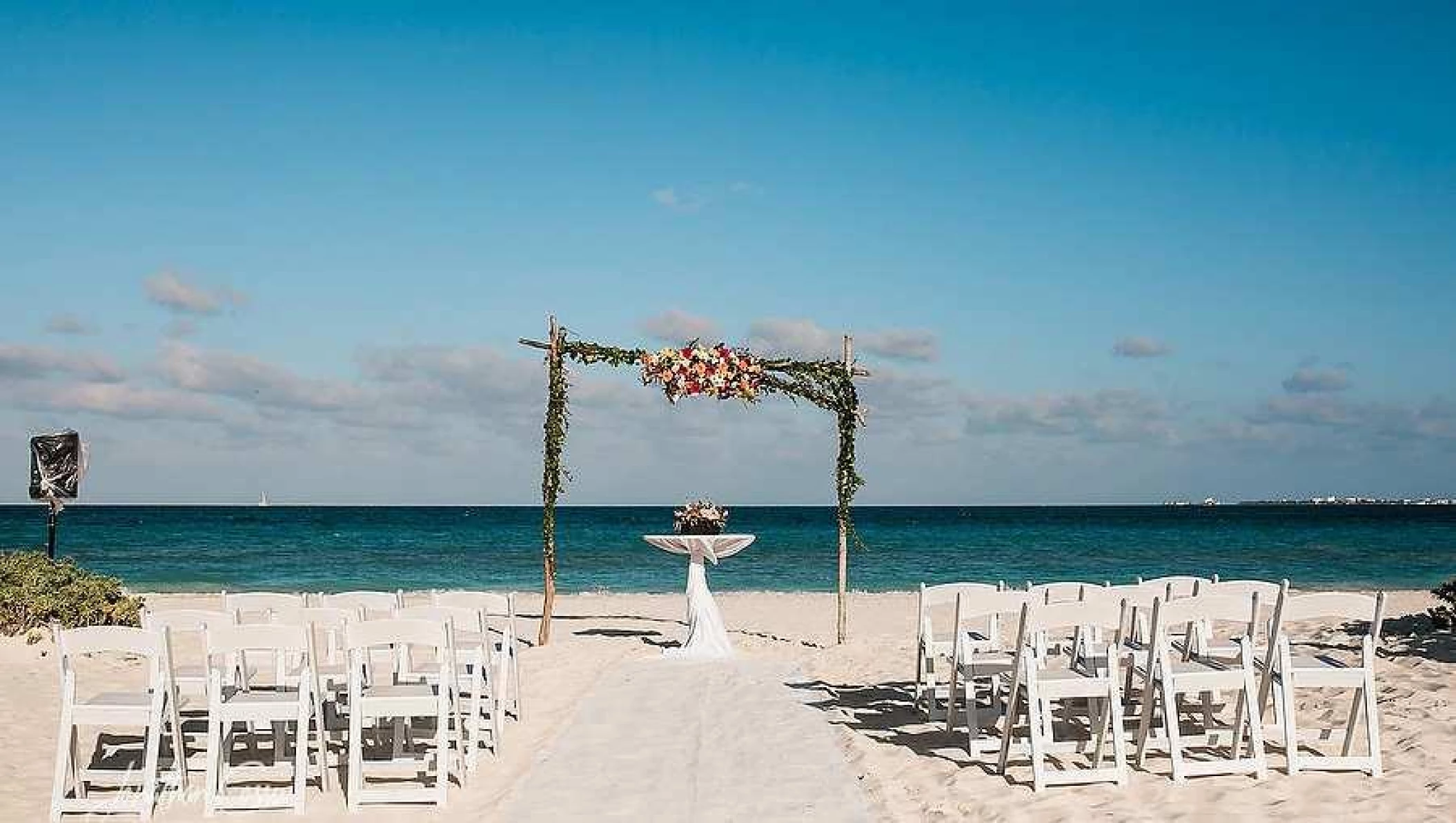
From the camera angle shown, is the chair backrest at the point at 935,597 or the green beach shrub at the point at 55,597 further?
the green beach shrub at the point at 55,597

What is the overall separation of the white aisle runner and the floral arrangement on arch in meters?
3.58

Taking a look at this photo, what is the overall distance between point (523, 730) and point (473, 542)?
148ft

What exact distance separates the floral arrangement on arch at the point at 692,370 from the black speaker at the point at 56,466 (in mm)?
6406

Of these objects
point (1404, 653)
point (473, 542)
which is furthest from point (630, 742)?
point (473, 542)

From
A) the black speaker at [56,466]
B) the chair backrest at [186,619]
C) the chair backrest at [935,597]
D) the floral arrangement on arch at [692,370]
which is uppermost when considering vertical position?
the floral arrangement on arch at [692,370]

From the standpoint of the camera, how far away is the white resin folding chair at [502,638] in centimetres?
894

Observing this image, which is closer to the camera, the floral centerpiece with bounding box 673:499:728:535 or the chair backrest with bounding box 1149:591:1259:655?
the chair backrest with bounding box 1149:591:1259:655

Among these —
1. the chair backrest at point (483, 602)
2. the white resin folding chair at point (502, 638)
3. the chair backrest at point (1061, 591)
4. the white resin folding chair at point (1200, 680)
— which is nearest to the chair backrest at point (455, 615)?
the white resin folding chair at point (502, 638)

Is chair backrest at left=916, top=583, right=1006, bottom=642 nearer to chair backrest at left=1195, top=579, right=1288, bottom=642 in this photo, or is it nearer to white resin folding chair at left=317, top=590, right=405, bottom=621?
chair backrest at left=1195, top=579, right=1288, bottom=642

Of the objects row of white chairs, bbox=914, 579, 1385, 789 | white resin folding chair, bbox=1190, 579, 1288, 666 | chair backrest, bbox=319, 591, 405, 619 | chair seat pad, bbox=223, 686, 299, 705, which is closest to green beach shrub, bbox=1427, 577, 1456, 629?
white resin folding chair, bbox=1190, 579, 1288, 666

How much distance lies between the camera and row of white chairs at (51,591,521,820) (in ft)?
21.7

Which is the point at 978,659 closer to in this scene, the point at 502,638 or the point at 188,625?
the point at 502,638

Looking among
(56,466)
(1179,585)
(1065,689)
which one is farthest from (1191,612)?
(56,466)

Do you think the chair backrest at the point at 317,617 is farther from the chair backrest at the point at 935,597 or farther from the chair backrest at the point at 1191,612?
the chair backrest at the point at 1191,612
